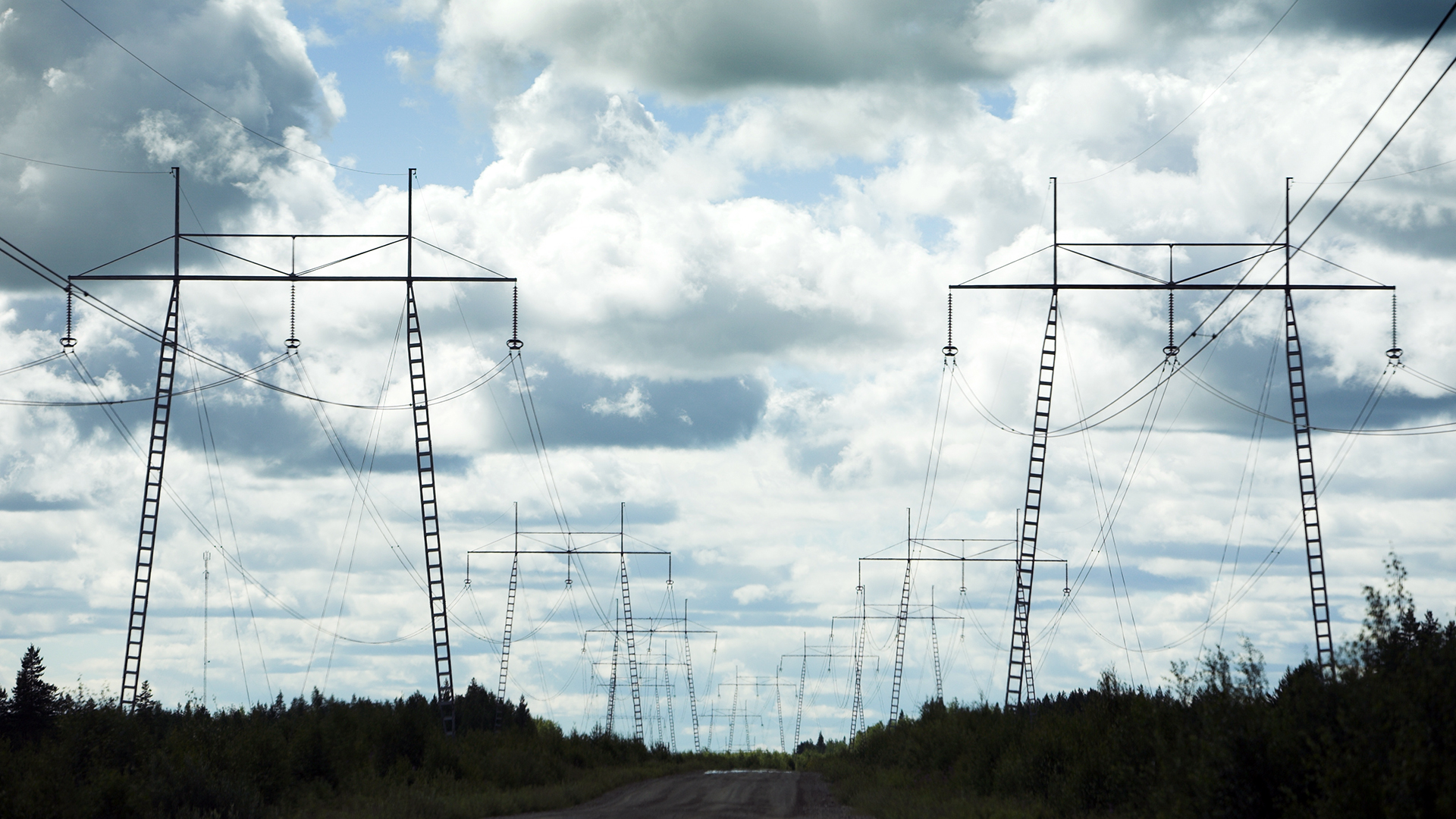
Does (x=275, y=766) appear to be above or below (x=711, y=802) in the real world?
above

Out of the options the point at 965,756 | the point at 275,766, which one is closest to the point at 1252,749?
the point at 965,756

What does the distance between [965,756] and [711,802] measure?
7.45 metres

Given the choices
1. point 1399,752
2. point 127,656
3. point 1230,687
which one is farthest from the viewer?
point 127,656

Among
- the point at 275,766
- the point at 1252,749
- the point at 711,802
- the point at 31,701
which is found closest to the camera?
the point at 1252,749

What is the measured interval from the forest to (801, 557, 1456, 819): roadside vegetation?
1.3 inches

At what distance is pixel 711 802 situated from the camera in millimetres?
35094

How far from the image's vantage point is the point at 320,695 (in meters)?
46.2

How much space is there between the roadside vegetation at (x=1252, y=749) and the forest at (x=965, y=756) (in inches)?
1.3

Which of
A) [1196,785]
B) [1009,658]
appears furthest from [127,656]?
[1196,785]

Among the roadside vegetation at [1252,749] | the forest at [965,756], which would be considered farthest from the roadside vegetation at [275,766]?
the roadside vegetation at [1252,749]

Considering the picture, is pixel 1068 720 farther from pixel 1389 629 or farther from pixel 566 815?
pixel 1389 629

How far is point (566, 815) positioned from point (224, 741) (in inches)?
329

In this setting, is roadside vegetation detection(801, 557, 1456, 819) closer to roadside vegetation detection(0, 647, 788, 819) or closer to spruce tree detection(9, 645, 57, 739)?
roadside vegetation detection(0, 647, 788, 819)

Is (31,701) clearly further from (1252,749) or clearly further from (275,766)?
(1252,749)
